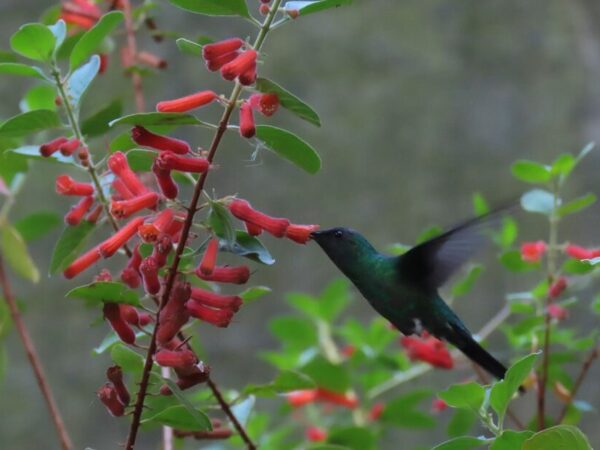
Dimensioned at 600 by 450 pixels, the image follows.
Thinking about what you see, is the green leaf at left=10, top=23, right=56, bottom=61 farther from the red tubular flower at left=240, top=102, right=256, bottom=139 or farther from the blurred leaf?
the blurred leaf

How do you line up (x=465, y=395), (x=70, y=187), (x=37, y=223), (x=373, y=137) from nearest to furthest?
(x=465, y=395) → (x=70, y=187) → (x=37, y=223) → (x=373, y=137)

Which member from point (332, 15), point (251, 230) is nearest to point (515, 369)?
point (251, 230)

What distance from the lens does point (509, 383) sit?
2.90ft

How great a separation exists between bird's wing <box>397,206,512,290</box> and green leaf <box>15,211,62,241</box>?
22.8 inches

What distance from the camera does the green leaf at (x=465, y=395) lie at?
2.96 feet

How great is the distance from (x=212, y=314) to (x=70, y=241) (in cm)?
25

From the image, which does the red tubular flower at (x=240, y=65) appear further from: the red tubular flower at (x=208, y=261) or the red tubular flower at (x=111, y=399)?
the red tubular flower at (x=111, y=399)

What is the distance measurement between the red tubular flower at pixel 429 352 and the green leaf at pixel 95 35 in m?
0.65

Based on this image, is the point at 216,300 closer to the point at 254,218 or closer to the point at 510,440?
the point at 254,218

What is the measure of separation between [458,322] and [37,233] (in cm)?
68

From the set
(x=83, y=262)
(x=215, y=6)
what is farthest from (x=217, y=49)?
(x=83, y=262)

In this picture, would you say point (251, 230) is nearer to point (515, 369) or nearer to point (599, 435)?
point (515, 369)

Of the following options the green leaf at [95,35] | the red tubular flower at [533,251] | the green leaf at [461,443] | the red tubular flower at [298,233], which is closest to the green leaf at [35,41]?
the green leaf at [95,35]

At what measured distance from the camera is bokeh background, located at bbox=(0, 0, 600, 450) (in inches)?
133
